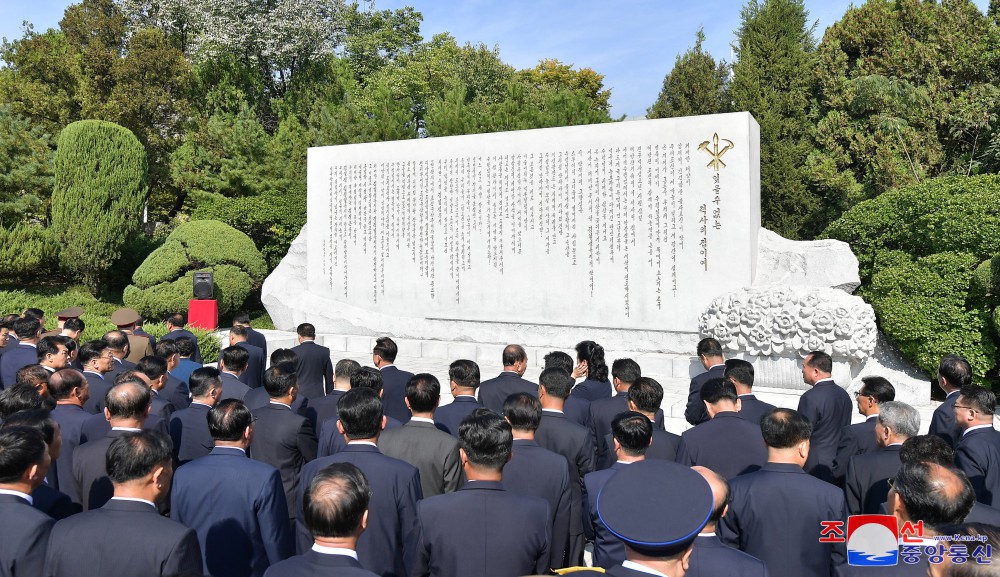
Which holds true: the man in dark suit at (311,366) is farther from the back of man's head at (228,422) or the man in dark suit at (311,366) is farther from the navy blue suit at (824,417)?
the navy blue suit at (824,417)

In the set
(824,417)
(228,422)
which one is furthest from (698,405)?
(228,422)

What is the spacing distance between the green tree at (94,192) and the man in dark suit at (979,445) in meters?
12.1

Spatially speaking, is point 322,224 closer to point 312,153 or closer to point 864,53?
point 312,153

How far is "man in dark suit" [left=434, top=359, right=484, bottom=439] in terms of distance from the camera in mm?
3098

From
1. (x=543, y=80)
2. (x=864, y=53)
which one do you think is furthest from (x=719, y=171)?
(x=543, y=80)

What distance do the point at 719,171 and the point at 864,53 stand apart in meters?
8.02

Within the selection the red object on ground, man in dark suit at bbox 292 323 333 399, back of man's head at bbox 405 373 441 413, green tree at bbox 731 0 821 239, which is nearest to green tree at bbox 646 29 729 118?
green tree at bbox 731 0 821 239

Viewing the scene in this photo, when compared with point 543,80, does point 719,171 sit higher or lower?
lower

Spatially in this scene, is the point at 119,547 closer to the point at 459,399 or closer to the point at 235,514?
the point at 235,514

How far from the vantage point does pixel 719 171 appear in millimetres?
7230

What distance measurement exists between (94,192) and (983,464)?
12.3 metres

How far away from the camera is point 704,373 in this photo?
402 cm

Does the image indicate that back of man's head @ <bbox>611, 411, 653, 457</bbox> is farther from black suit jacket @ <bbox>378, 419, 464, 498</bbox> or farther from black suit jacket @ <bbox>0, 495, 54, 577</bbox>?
black suit jacket @ <bbox>0, 495, 54, 577</bbox>

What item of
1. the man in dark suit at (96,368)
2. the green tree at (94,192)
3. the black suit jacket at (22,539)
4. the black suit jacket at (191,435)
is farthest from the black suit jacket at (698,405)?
the green tree at (94,192)
